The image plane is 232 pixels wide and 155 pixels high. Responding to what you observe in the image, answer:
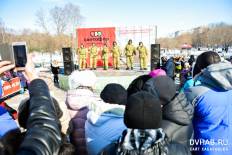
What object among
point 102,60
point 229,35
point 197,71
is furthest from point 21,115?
point 229,35

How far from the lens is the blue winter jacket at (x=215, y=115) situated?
2.01 m

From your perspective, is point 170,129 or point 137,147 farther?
point 170,129

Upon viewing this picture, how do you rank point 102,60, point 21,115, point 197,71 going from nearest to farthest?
point 21,115, point 197,71, point 102,60

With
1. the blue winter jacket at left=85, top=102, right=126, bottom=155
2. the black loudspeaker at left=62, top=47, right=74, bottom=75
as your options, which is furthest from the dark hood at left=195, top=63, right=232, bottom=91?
the black loudspeaker at left=62, top=47, right=74, bottom=75

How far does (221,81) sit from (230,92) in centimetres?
14

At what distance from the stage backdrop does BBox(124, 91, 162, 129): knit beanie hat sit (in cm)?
1527

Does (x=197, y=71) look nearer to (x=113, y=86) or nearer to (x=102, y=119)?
(x=113, y=86)

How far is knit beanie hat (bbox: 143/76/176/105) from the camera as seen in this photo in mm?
1793

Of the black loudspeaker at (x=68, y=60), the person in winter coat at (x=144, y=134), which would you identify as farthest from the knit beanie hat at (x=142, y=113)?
the black loudspeaker at (x=68, y=60)

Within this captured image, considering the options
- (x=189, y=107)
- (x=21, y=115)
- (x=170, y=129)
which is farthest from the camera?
(x=189, y=107)

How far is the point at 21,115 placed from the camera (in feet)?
5.05

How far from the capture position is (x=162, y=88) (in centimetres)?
184

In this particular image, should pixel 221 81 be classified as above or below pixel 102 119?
above

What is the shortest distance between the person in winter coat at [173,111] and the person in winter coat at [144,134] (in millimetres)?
378
